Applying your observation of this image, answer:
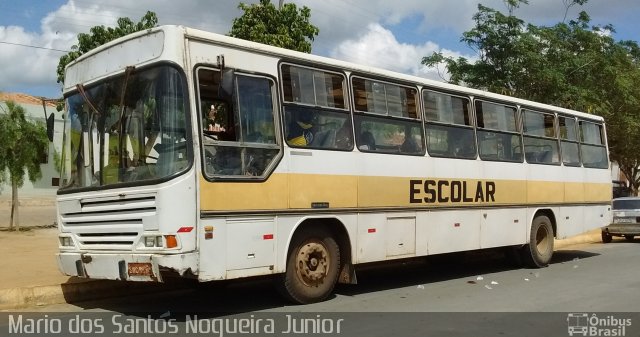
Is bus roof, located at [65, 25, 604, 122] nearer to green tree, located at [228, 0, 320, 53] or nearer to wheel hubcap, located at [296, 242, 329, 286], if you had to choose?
wheel hubcap, located at [296, 242, 329, 286]

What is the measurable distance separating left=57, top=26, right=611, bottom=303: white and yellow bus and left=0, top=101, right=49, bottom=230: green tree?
11.4m

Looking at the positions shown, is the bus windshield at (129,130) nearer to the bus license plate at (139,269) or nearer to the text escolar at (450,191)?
the bus license plate at (139,269)

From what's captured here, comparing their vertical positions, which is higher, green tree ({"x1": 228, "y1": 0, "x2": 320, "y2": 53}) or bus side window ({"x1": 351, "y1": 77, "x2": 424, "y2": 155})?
green tree ({"x1": 228, "y1": 0, "x2": 320, "y2": 53})

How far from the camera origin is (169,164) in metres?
6.52

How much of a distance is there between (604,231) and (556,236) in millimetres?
Answer: 7003

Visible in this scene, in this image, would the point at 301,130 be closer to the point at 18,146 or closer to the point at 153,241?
the point at 153,241

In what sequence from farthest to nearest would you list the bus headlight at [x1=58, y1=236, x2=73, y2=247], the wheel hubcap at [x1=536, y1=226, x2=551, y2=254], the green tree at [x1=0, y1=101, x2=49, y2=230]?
the green tree at [x1=0, y1=101, x2=49, y2=230] < the wheel hubcap at [x1=536, y1=226, x2=551, y2=254] < the bus headlight at [x1=58, y1=236, x2=73, y2=247]

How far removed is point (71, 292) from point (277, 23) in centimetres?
822

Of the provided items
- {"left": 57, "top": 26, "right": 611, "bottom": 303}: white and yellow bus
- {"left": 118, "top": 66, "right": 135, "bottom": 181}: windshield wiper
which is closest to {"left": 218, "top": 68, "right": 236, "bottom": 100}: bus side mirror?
{"left": 57, "top": 26, "right": 611, "bottom": 303}: white and yellow bus

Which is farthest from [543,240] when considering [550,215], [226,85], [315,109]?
[226,85]

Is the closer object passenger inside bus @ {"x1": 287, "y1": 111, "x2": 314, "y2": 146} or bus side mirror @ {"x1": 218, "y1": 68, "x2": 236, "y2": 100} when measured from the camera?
bus side mirror @ {"x1": 218, "y1": 68, "x2": 236, "y2": 100}

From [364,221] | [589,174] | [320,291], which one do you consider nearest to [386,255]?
[364,221]

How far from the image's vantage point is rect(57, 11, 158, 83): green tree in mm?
14984

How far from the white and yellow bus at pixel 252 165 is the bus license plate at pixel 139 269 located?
2 centimetres
